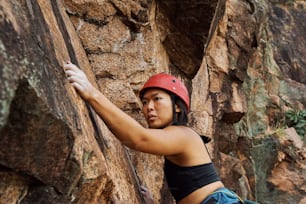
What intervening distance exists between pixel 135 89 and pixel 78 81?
2212 millimetres

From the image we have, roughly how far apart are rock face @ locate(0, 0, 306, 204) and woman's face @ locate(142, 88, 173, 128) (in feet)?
1.39

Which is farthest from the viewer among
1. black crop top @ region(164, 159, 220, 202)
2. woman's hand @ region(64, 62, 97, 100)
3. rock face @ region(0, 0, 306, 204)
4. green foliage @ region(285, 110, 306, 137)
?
green foliage @ region(285, 110, 306, 137)

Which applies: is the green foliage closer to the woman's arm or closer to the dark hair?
the dark hair

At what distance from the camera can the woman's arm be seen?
2.95m

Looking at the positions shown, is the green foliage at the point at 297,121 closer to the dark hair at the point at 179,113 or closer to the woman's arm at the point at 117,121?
the dark hair at the point at 179,113

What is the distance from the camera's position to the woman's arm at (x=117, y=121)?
9.69ft

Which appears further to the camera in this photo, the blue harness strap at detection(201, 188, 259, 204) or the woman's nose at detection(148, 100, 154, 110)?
the woman's nose at detection(148, 100, 154, 110)

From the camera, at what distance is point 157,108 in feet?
12.3

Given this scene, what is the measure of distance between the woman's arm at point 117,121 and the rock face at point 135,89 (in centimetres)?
9

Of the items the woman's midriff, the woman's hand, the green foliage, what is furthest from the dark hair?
the green foliage

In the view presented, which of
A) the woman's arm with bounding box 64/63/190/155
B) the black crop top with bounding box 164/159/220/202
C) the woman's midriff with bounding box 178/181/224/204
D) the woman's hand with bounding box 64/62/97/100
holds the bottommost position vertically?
the woman's midriff with bounding box 178/181/224/204

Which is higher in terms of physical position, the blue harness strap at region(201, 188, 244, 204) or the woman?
the woman

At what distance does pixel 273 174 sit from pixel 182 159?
626cm

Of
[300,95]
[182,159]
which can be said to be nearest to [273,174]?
[300,95]
